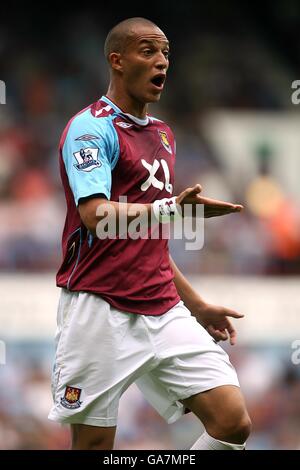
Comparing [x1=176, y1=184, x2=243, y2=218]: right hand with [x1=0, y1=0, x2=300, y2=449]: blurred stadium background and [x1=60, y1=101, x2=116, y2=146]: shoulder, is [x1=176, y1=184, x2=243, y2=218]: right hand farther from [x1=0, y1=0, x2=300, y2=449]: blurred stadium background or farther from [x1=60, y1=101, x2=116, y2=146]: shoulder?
[x1=0, y1=0, x2=300, y2=449]: blurred stadium background

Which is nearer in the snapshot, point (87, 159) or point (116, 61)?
point (87, 159)

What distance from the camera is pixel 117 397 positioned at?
4383 mm

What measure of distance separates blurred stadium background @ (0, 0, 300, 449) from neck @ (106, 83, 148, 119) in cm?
514

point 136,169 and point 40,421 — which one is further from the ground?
point 136,169

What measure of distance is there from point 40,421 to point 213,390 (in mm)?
5849

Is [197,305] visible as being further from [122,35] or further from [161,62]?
[122,35]

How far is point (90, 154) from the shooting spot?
4211 mm

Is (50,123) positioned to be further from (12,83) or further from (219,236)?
(219,236)

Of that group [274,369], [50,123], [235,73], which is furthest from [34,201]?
[235,73]

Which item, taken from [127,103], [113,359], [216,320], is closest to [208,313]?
[216,320]

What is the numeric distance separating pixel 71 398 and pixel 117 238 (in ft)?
2.35

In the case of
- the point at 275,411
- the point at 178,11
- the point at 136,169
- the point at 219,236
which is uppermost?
the point at 178,11

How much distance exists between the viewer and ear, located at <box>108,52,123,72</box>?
452cm
